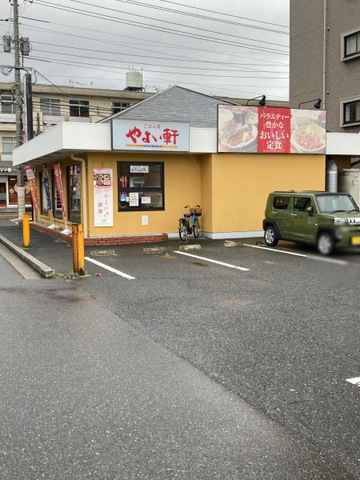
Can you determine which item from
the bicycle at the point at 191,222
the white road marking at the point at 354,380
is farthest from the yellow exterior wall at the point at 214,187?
the white road marking at the point at 354,380

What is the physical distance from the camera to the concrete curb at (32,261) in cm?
1001

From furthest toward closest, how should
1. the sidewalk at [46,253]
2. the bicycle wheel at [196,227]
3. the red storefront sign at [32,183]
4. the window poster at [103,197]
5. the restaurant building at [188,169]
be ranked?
1. the red storefront sign at [32,183]
2. the bicycle wheel at [196,227]
3. the window poster at [103,197]
4. the restaurant building at [188,169]
5. the sidewalk at [46,253]

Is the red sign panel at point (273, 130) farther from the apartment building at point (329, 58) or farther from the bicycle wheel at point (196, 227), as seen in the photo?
the apartment building at point (329, 58)

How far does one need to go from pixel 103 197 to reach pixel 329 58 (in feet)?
57.6

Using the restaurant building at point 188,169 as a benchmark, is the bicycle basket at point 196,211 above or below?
below

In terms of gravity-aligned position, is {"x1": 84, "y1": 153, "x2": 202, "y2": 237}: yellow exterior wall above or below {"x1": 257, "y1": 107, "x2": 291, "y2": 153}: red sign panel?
below

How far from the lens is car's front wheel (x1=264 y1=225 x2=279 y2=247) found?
560 inches

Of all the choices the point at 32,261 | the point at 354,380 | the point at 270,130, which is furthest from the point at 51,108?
the point at 354,380

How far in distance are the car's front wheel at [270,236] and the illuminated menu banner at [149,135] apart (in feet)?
12.7

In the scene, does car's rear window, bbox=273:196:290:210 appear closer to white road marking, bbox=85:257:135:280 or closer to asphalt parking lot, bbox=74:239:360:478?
asphalt parking lot, bbox=74:239:360:478

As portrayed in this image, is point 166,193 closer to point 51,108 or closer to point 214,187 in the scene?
point 214,187

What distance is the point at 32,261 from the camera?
11.5 metres

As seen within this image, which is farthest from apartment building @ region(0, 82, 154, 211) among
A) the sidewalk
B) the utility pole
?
the sidewalk

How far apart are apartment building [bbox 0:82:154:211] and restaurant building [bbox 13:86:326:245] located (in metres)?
26.4
